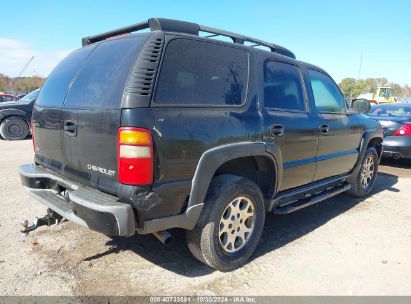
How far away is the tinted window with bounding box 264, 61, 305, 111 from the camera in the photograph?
11.4 feet

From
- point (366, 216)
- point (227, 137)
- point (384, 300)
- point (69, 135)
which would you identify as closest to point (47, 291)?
point (69, 135)

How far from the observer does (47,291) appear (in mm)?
2744

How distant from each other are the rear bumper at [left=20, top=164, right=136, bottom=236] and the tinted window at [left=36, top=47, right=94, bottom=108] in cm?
72

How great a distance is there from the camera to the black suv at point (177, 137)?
2475 millimetres

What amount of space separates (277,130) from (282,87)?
56 cm

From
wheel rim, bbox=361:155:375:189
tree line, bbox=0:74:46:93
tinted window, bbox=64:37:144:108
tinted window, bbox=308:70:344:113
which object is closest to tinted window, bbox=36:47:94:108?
tinted window, bbox=64:37:144:108

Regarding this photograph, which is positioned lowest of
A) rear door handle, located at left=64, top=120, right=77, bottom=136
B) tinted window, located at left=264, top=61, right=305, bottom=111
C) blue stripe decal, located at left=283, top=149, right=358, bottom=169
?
blue stripe decal, located at left=283, top=149, right=358, bottom=169

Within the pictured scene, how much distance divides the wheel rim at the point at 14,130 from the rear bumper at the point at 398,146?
427 inches

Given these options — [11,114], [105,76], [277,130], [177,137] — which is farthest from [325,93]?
[11,114]

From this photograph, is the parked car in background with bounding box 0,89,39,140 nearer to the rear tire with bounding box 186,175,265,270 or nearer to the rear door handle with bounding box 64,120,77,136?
the rear door handle with bounding box 64,120,77,136

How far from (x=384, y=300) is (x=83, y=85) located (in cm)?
306

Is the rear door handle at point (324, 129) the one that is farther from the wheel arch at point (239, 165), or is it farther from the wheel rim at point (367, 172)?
the wheel rim at point (367, 172)

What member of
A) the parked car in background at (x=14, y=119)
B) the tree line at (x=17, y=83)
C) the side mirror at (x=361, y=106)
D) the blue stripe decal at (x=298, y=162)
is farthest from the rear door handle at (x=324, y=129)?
the tree line at (x=17, y=83)

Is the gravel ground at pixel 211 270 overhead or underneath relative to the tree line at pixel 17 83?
underneath
